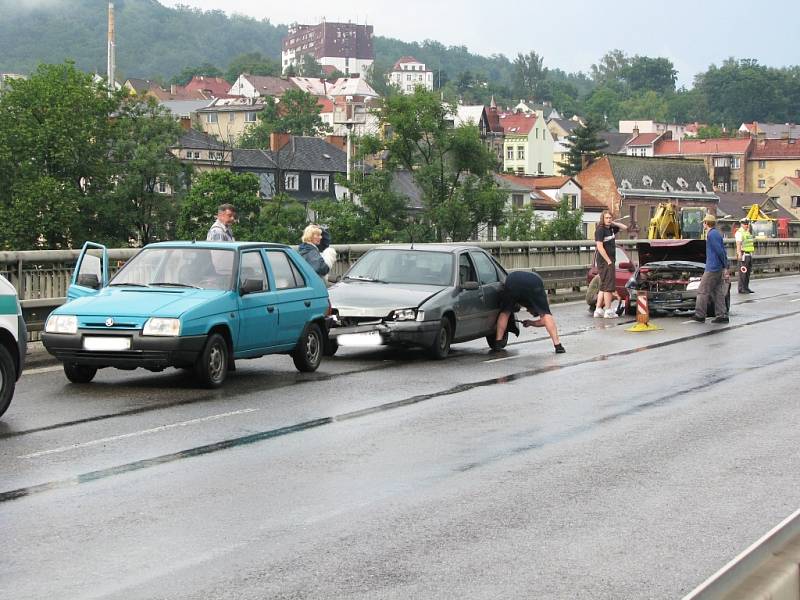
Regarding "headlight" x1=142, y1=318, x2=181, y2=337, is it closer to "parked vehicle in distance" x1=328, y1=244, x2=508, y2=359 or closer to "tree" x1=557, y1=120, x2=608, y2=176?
"parked vehicle in distance" x1=328, y1=244, x2=508, y2=359

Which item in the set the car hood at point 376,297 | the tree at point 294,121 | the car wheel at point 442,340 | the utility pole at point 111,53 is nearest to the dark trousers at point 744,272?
the car hood at point 376,297

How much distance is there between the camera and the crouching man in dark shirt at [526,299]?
18.9 meters

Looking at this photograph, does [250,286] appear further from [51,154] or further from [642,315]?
[51,154]

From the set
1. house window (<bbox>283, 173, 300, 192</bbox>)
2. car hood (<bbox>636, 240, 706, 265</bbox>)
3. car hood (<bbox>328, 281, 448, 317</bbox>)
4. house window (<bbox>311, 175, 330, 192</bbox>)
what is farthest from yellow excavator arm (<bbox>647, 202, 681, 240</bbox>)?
house window (<bbox>311, 175, 330, 192</bbox>)

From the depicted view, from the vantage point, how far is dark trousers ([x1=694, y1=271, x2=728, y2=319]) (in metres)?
25.5

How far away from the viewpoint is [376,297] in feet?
58.9

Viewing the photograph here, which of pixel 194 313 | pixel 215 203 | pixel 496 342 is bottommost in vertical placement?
pixel 496 342

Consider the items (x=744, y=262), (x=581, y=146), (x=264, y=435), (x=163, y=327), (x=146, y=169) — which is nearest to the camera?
(x=264, y=435)

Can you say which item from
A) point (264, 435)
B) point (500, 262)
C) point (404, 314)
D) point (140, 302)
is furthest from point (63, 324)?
point (500, 262)

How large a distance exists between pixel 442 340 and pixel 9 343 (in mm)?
7202

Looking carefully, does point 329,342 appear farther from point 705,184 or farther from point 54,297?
point 705,184

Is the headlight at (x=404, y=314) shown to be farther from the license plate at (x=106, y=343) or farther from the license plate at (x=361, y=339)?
the license plate at (x=106, y=343)

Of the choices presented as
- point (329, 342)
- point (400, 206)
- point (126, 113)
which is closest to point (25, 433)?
point (329, 342)

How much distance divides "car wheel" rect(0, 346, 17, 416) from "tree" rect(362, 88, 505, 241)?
77233 millimetres
